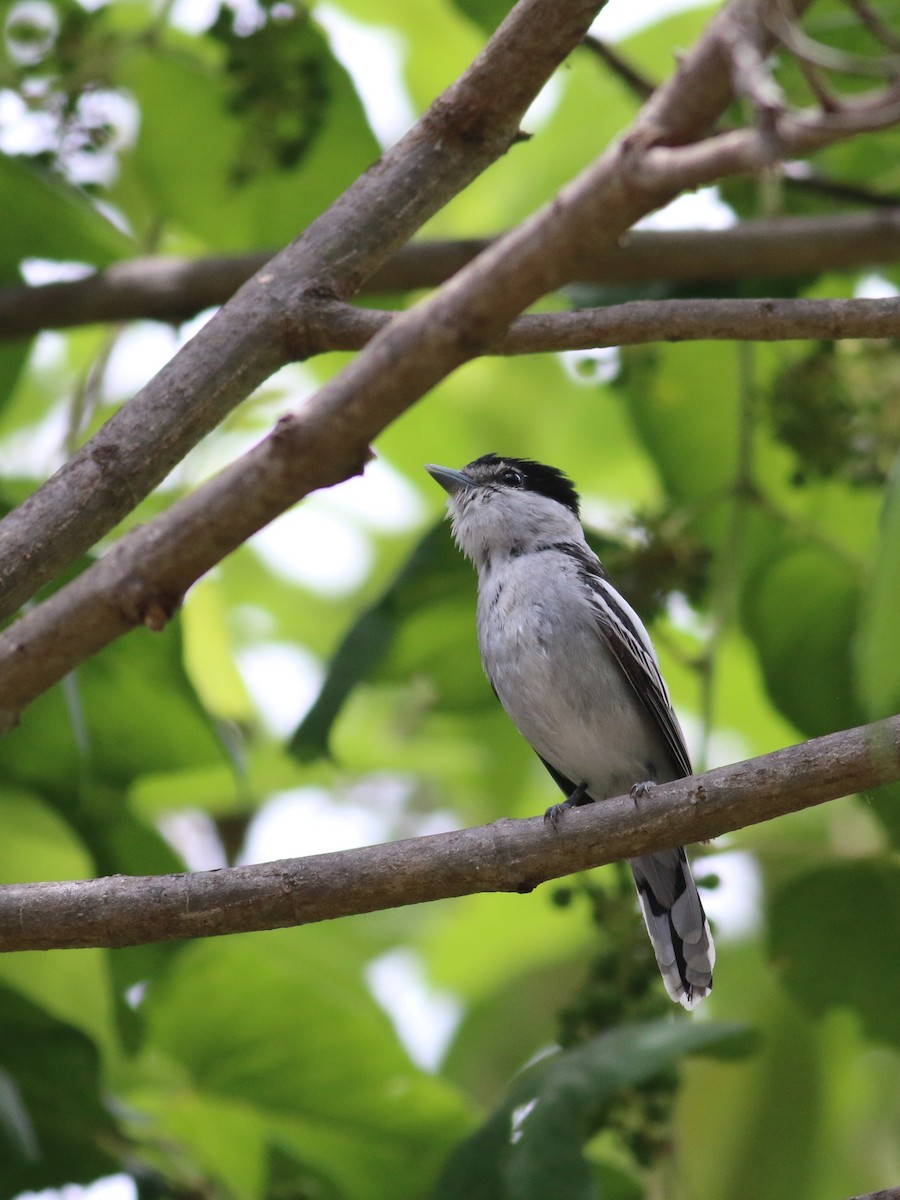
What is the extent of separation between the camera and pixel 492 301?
72.4 inches

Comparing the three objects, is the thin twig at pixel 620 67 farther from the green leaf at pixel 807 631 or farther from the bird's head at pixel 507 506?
the green leaf at pixel 807 631

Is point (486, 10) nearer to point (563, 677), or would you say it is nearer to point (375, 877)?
point (563, 677)

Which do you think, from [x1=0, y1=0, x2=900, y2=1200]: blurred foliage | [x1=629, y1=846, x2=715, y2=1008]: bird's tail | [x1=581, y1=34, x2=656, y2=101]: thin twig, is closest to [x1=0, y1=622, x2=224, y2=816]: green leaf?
[x1=0, y1=0, x2=900, y2=1200]: blurred foliage

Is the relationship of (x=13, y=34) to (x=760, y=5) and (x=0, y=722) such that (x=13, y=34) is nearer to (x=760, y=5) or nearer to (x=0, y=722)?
(x=0, y=722)

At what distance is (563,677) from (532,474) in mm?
1164

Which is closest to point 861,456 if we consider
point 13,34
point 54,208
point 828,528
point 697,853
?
point 828,528

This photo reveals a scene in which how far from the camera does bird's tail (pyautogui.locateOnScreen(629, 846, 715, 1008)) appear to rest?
4.15 metres

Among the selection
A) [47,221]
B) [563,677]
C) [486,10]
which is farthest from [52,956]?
[486,10]

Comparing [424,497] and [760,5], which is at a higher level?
[424,497]

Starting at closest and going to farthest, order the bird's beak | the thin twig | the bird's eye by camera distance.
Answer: the thin twig
the bird's beak
the bird's eye

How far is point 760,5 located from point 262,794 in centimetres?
426

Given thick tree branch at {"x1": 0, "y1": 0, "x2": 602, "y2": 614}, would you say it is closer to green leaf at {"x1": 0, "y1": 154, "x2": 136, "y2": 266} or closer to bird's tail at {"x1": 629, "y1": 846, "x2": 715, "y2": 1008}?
green leaf at {"x1": 0, "y1": 154, "x2": 136, "y2": 266}

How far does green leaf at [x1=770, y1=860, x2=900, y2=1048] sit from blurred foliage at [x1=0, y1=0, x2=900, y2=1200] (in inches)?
0.4

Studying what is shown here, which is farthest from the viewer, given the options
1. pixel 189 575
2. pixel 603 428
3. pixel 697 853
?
pixel 603 428
